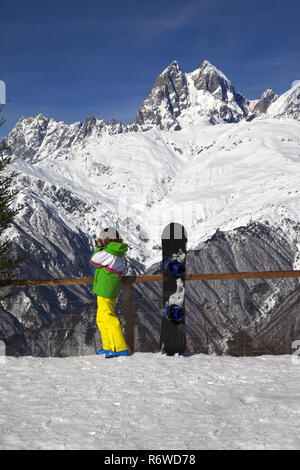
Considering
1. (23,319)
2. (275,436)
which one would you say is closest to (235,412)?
(275,436)

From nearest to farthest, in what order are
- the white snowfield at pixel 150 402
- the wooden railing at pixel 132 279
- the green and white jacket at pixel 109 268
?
the white snowfield at pixel 150 402 → the green and white jacket at pixel 109 268 → the wooden railing at pixel 132 279

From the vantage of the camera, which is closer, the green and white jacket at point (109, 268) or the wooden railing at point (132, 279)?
the green and white jacket at point (109, 268)

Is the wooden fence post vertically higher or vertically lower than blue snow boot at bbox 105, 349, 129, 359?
higher

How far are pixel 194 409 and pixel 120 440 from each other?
4.52 feet

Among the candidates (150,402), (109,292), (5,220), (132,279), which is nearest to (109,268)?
(109,292)

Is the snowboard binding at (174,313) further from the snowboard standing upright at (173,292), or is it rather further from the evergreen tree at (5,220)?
the evergreen tree at (5,220)

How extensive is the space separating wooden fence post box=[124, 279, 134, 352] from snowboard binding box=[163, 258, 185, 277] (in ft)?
2.77

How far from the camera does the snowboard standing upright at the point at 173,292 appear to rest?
980 cm

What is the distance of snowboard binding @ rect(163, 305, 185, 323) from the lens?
973cm

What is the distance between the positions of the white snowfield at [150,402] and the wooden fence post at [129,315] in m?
0.41

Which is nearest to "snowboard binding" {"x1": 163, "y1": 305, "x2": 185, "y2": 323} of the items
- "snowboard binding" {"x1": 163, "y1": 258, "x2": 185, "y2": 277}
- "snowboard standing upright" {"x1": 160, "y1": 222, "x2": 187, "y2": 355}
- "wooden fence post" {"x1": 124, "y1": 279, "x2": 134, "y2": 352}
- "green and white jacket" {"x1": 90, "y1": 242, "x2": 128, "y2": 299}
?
"snowboard standing upright" {"x1": 160, "y1": 222, "x2": 187, "y2": 355}

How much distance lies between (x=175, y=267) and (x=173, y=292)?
1.54 feet

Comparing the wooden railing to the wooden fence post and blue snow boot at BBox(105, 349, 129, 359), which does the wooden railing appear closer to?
the wooden fence post

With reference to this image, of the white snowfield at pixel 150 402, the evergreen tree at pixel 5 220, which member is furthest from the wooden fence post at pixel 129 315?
the evergreen tree at pixel 5 220
